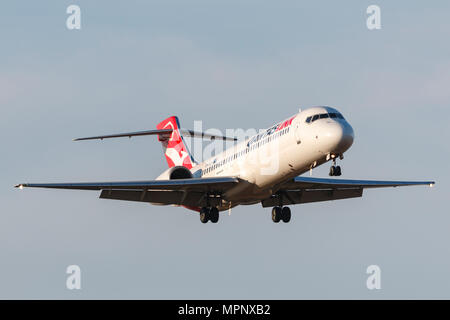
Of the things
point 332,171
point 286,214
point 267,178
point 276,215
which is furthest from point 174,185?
point 332,171

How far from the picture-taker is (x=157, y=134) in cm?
4144

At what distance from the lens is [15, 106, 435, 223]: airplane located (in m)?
29.7

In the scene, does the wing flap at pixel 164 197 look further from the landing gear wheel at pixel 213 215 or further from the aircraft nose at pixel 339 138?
the aircraft nose at pixel 339 138

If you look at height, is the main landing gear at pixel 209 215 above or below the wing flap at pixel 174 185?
below

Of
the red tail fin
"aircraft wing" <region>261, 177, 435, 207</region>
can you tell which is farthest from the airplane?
the red tail fin

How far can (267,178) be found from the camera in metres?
31.7

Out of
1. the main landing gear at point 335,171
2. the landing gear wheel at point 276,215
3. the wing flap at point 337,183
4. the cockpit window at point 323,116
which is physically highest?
the cockpit window at point 323,116

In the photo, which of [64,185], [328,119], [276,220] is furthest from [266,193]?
[64,185]

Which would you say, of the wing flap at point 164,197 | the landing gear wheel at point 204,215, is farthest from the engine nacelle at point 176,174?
the landing gear wheel at point 204,215

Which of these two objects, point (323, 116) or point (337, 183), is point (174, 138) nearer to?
point (337, 183)

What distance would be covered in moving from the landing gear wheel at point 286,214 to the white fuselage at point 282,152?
4.20 ft

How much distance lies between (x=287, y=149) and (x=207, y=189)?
466 centimetres

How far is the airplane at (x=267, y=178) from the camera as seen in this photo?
29.7m
